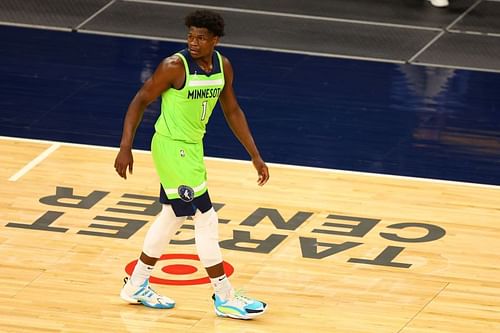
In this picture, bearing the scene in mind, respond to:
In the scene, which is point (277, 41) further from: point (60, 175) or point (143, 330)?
point (143, 330)

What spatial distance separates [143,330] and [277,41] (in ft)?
22.1

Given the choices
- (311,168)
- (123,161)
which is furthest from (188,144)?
(311,168)

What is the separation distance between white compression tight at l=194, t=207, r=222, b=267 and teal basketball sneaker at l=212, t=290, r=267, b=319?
0.23 m

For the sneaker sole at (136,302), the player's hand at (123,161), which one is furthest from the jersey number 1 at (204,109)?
the sneaker sole at (136,302)

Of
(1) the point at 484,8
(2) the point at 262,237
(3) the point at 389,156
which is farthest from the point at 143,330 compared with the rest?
(1) the point at 484,8

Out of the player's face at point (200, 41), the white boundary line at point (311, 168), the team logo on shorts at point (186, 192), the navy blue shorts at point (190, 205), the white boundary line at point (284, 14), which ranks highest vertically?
the player's face at point (200, 41)

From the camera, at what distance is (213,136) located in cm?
1163

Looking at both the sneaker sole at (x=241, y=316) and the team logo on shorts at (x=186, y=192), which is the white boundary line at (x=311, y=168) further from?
the team logo on shorts at (x=186, y=192)

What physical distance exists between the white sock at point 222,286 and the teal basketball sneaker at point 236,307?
0.07ft

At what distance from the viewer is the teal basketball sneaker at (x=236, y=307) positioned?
8.08m

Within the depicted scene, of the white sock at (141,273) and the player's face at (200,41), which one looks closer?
the player's face at (200,41)

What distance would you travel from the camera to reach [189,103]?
786 centimetres

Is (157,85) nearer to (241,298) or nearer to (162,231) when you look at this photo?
(162,231)

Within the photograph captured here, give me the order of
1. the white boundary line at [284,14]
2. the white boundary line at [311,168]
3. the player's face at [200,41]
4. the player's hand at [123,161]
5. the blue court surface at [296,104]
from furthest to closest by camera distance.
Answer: the white boundary line at [284,14] < the blue court surface at [296,104] < the white boundary line at [311,168] < the player's face at [200,41] < the player's hand at [123,161]
